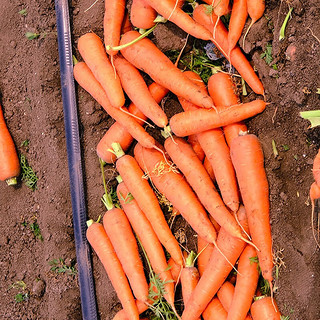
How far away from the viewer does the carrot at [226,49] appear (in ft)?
7.25

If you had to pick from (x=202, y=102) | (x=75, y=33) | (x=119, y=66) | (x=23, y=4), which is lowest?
(x=202, y=102)

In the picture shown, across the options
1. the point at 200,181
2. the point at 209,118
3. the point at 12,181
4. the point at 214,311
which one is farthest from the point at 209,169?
the point at 12,181

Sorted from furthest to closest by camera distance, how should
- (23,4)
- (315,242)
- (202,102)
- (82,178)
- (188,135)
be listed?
(23,4)
(82,178)
(188,135)
(202,102)
(315,242)

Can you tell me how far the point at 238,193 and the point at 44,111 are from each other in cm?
139

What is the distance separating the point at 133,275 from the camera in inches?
96.6

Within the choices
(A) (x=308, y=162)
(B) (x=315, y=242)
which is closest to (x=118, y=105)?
(A) (x=308, y=162)

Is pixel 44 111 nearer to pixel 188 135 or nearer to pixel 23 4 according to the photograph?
pixel 23 4

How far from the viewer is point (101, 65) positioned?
2.54m

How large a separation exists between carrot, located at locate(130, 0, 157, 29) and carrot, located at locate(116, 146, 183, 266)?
0.71 m

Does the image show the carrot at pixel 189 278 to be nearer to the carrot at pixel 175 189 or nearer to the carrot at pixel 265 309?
the carrot at pixel 175 189

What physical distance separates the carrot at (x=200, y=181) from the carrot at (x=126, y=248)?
49cm

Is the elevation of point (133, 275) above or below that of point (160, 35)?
below

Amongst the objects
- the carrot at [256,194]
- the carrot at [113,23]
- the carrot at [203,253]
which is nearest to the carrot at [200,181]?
the carrot at [256,194]

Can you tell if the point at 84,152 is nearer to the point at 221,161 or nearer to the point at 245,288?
the point at 221,161
